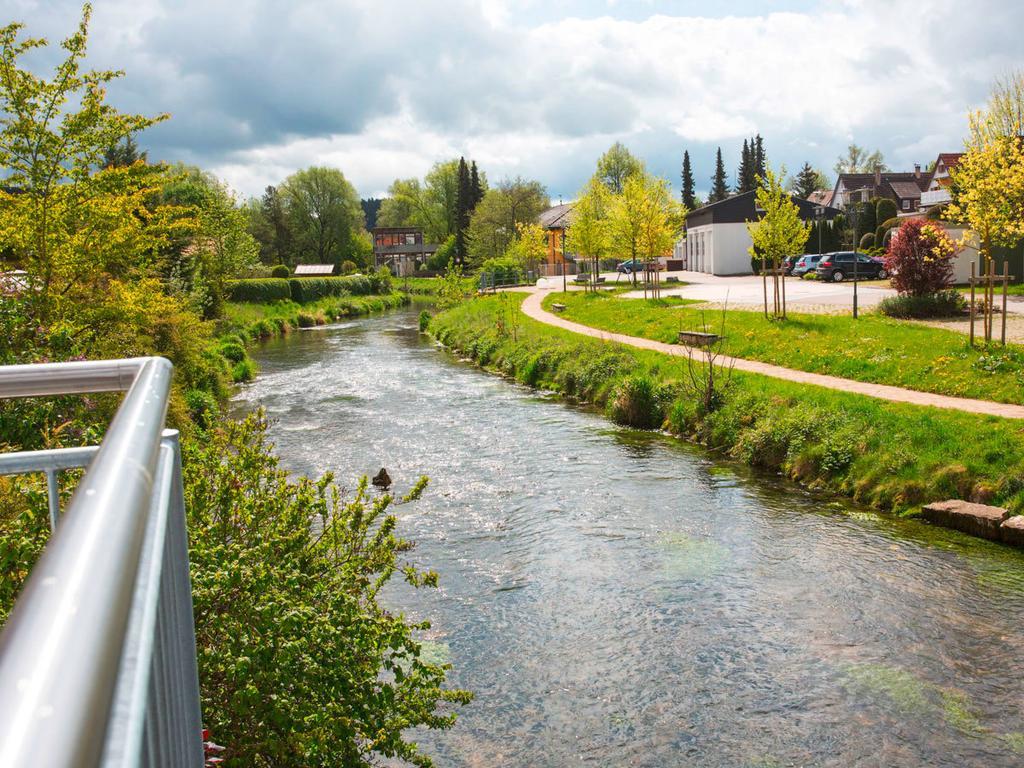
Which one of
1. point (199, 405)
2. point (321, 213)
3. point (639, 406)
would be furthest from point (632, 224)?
point (321, 213)

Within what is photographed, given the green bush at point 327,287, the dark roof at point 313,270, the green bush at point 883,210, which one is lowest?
the green bush at point 327,287

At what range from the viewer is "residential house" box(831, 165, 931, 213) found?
96.1m

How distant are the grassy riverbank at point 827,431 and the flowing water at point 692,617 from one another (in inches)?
27.6

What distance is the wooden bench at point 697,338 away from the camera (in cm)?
2322

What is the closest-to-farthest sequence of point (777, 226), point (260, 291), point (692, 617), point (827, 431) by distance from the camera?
1. point (692, 617)
2. point (827, 431)
3. point (777, 226)
4. point (260, 291)

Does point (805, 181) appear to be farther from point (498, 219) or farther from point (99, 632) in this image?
point (99, 632)

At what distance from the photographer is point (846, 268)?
1714 inches

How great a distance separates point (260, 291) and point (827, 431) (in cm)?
4506

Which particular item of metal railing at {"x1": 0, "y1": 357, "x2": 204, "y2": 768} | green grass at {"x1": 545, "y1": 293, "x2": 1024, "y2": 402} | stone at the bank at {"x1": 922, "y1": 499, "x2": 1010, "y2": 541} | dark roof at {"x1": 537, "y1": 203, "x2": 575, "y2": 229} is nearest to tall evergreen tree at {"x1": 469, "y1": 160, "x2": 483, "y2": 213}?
dark roof at {"x1": 537, "y1": 203, "x2": 575, "y2": 229}

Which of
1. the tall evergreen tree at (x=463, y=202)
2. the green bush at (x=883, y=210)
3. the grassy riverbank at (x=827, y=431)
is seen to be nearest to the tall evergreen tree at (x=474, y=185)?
the tall evergreen tree at (x=463, y=202)

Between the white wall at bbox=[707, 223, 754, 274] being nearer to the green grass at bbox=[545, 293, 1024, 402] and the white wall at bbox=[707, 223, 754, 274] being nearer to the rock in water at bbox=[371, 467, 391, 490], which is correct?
the green grass at bbox=[545, 293, 1024, 402]

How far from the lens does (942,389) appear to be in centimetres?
1584

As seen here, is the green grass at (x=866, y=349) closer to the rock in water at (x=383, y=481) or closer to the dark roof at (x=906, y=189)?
the rock in water at (x=383, y=481)

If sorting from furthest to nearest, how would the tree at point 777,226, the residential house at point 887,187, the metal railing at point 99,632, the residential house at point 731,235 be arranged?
the residential house at point 887,187 → the residential house at point 731,235 → the tree at point 777,226 → the metal railing at point 99,632
